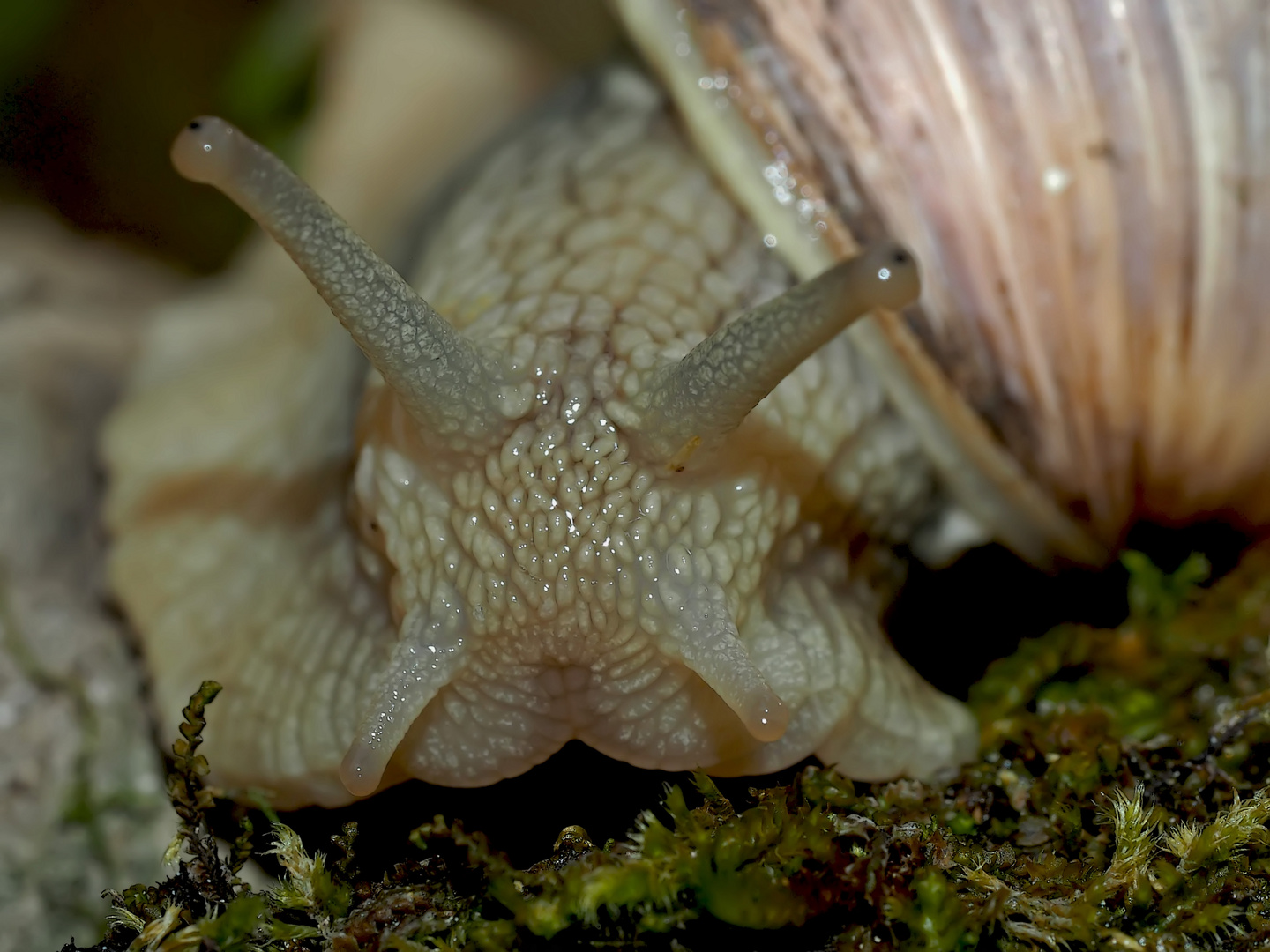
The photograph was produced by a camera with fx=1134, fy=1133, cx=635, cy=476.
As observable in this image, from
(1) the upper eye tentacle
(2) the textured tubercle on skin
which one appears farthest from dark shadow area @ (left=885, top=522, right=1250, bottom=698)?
(1) the upper eye tentacle

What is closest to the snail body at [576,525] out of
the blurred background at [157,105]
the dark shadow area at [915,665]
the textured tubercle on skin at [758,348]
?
the textured tubercle on skin at [758,348]

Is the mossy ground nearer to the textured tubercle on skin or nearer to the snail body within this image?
the snail body

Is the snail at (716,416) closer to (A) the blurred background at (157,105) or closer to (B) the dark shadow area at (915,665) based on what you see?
(B) the dark shadow area at (915,665)

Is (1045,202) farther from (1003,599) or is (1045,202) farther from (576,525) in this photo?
(576,525)

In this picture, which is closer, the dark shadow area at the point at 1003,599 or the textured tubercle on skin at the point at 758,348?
the textured tubercle on skin at the point at 758,348

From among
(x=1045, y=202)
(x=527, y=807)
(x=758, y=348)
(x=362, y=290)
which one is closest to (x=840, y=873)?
(x=527, y=807)

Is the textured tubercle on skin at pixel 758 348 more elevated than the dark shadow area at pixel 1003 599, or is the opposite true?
the textured tubercle on skin at pixel 758 348

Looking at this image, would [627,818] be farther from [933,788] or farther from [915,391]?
[915,391]
